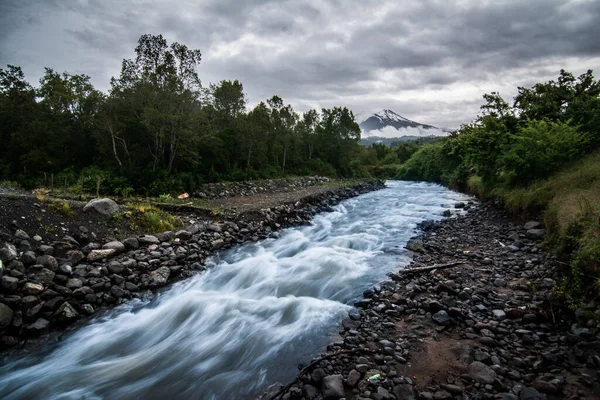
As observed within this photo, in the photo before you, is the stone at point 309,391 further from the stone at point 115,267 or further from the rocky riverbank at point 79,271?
the stone at point 115,267

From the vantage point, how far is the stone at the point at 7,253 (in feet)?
20.8

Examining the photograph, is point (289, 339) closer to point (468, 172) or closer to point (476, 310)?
point (476, 310)

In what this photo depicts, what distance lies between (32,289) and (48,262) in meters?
0.97

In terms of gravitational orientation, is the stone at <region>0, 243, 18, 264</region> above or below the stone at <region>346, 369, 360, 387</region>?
above

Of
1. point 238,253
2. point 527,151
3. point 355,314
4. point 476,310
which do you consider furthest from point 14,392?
point 527,151

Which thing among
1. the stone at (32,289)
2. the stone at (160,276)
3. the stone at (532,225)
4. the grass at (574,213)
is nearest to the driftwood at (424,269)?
the grass at (574,213)

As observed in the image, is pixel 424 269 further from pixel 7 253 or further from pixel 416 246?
pixel 7 253

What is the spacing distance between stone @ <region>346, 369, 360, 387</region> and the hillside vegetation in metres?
3.99

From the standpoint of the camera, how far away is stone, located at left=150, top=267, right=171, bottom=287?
7.39m

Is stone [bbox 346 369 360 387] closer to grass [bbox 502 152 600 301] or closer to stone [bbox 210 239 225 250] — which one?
grass [bbox 502 152 600 301]

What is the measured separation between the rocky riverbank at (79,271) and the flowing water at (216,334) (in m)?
0.49

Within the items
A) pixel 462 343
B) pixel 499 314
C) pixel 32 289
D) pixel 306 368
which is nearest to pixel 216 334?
pixel 306 368

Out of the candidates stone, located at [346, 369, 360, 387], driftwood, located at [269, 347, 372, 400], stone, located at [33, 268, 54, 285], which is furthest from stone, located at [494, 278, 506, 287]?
stone, located at [33, 268, 54, 285]

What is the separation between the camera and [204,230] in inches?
428
